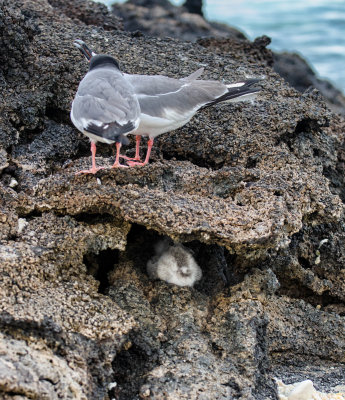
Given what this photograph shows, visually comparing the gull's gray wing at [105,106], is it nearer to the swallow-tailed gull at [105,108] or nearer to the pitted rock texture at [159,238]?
the swallow-tailed gull at [105,108]

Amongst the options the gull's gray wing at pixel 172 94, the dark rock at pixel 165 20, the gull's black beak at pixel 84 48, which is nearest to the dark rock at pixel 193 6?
the dark rock at pixel 165 20

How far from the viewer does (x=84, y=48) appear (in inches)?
190

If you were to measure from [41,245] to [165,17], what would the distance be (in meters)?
7.90

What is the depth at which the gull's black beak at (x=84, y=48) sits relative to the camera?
479 centimetres

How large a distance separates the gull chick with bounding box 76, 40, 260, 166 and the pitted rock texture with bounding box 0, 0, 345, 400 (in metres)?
0.20

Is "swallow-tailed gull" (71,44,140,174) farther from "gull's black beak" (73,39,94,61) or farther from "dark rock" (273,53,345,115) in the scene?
"dark rock" (273,53,345,115)

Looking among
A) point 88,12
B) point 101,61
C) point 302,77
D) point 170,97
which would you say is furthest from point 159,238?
point 302,77

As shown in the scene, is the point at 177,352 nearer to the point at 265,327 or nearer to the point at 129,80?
the point at 265,327

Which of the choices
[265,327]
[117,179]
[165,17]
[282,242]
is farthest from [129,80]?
[165,17]

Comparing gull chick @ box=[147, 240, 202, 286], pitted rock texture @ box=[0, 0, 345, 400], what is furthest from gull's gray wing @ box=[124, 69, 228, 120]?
gull chick @ box=[147, 240, 202, 286]

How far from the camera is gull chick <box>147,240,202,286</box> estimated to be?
3.86m

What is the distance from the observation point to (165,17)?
1064 centimetres

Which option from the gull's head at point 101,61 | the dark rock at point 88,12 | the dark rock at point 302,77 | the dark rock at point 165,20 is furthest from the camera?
the dark rock at point 165,20

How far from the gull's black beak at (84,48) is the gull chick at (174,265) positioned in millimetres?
1696
